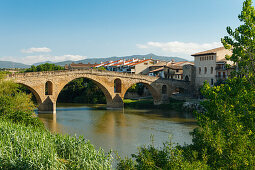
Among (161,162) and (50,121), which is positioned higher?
(161,162)

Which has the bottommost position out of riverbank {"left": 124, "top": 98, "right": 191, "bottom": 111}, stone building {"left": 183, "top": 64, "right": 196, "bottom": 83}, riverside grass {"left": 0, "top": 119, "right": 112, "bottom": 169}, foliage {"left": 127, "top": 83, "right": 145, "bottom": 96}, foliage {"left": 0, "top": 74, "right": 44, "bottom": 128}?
riverbank {"left": 124, "top": 98, "right": 191, "bottom": 111}

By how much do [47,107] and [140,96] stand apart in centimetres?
2699

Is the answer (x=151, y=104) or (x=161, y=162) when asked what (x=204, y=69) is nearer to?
(x=151, y=104)

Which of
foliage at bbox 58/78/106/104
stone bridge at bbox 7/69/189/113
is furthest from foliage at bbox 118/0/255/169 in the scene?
foliage at bbox 58/78/106/104

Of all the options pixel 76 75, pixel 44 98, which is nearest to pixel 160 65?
pixel 76 75

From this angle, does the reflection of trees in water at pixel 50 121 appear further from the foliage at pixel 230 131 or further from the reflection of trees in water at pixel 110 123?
the foliage at pixel 230 131

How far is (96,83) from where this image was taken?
4806 centimetres

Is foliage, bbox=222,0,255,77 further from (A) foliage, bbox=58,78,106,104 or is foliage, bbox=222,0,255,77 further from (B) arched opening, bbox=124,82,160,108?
(A) foliage, bbox=58,78,106,104

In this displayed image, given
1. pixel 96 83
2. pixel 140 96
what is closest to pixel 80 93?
pixel 140 96

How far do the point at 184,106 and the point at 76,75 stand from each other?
1799cm

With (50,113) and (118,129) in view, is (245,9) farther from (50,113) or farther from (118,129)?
(50,113)

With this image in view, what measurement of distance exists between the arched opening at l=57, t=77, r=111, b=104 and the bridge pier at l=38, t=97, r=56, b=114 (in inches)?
711

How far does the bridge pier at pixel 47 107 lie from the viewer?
41219 mm

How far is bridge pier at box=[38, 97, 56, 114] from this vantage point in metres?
41.2
